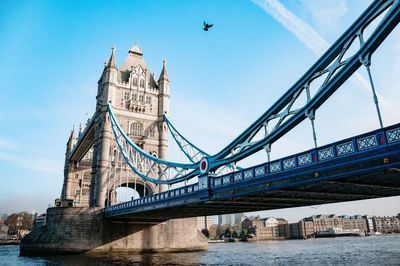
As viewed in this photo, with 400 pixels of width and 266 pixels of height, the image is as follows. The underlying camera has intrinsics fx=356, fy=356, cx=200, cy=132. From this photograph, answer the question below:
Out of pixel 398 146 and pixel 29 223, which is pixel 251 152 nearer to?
pixel 398 146

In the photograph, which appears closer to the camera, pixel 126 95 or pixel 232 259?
pixel 232 259

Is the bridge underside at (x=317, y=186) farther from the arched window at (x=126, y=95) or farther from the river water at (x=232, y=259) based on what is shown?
the arched window at (x=126, y=95)

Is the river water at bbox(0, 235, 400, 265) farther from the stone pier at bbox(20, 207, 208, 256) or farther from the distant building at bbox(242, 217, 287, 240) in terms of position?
the distant building at bbox(242, 217, 287, 240)

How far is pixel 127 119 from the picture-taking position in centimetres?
4278

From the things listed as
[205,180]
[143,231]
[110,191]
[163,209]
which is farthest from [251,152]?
[110,191]

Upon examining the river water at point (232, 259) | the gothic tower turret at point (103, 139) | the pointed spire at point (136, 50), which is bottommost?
the river water at point (232, 259)

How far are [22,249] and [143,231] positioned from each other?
1125cm

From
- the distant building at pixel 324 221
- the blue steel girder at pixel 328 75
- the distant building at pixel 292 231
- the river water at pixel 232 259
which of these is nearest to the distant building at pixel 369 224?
the distant building at pixel 324 221

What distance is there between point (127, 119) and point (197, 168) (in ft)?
66.9

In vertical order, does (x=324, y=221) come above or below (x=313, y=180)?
above

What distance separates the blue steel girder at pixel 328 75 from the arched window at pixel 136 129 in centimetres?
2417

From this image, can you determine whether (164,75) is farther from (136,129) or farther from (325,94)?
(325,94)

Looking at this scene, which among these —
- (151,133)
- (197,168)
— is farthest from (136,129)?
(197,168)

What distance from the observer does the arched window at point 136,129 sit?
4300 cm
